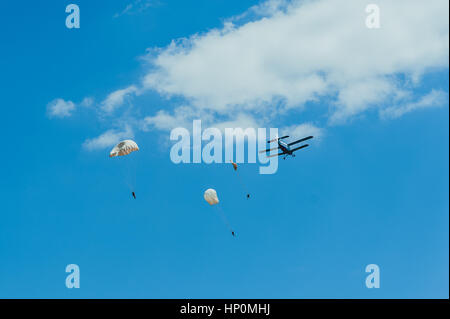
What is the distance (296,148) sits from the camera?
324 ft

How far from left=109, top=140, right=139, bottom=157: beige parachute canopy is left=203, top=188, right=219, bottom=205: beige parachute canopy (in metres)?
11.8

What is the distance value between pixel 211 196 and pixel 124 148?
13989 mm

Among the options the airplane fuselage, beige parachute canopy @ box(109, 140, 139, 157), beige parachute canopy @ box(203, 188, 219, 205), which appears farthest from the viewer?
the airplane fuselage

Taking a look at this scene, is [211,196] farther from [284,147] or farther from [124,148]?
[284,147]

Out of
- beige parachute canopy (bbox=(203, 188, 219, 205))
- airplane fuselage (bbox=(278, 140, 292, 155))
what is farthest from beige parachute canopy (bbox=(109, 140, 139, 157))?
airplane fuselage (bbox=(278, 140, 292, 155))

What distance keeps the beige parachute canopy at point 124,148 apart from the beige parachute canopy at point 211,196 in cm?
1177

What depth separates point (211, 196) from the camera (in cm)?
6969

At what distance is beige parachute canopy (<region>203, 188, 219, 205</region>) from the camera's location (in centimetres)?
6925

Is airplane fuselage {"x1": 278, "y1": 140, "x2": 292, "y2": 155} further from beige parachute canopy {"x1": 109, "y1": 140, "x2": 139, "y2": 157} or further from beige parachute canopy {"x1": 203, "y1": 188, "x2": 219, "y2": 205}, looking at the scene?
beige parachute canopy {"x1": 109, "y1": 140, "x2": 139, "y2": 157}
